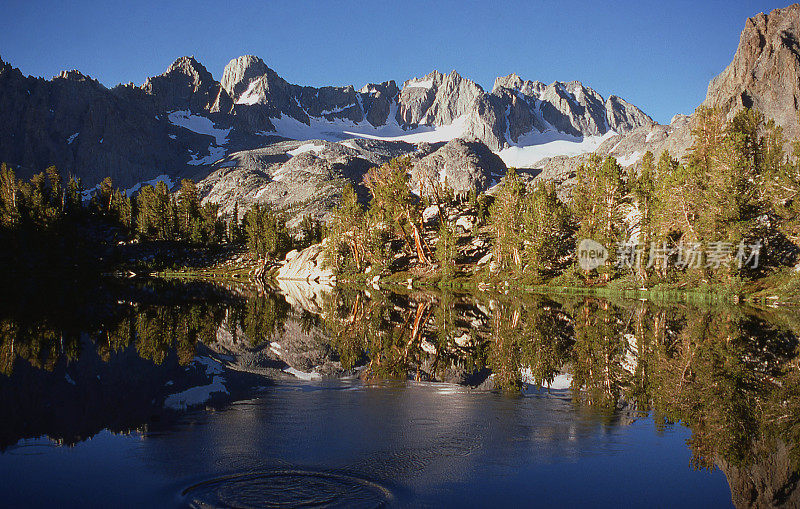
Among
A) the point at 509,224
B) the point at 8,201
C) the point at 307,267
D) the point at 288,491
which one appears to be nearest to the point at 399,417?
the point at 288,491

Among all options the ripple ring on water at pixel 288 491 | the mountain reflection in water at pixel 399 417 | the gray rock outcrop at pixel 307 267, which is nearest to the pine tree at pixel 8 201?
the gray rock outcrop at pixel 307 267

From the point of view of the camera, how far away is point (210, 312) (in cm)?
4081

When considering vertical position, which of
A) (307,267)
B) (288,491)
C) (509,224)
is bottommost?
(288,491)

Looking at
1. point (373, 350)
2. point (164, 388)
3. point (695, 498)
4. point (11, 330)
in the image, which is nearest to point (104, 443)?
point (164, 388)

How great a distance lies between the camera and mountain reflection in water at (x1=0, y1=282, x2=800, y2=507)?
370 inches

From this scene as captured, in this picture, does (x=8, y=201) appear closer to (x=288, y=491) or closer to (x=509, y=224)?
(x=509, y=224)

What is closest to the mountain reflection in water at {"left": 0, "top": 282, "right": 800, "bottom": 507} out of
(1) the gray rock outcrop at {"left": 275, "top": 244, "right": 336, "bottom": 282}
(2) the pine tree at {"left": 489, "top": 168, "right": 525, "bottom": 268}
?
(2) the pine tree at {"left": 489, "top": 168, "right": 525, "bottom": 268}

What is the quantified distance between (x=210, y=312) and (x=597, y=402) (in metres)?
32.3

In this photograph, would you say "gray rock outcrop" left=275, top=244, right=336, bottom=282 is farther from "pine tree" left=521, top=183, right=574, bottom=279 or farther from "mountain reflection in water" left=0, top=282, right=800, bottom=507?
"mountain reflection in water" left=0, top=282, right=800, bottom=507

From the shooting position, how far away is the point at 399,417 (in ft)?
46.8

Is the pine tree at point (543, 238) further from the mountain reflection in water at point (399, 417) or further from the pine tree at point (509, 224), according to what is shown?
the mountain reflection in water at point (399, 417)

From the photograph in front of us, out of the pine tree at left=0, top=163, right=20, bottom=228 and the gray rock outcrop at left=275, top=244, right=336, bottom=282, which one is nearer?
the pine tree at left=0, top=163, right=20, bottom=228

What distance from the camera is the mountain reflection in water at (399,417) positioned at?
9.39 m

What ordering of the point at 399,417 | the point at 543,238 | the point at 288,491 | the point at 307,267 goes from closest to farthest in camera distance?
the point at 288,491 < the point at 399,417 < the point at 543,238 < the point at 307,267
